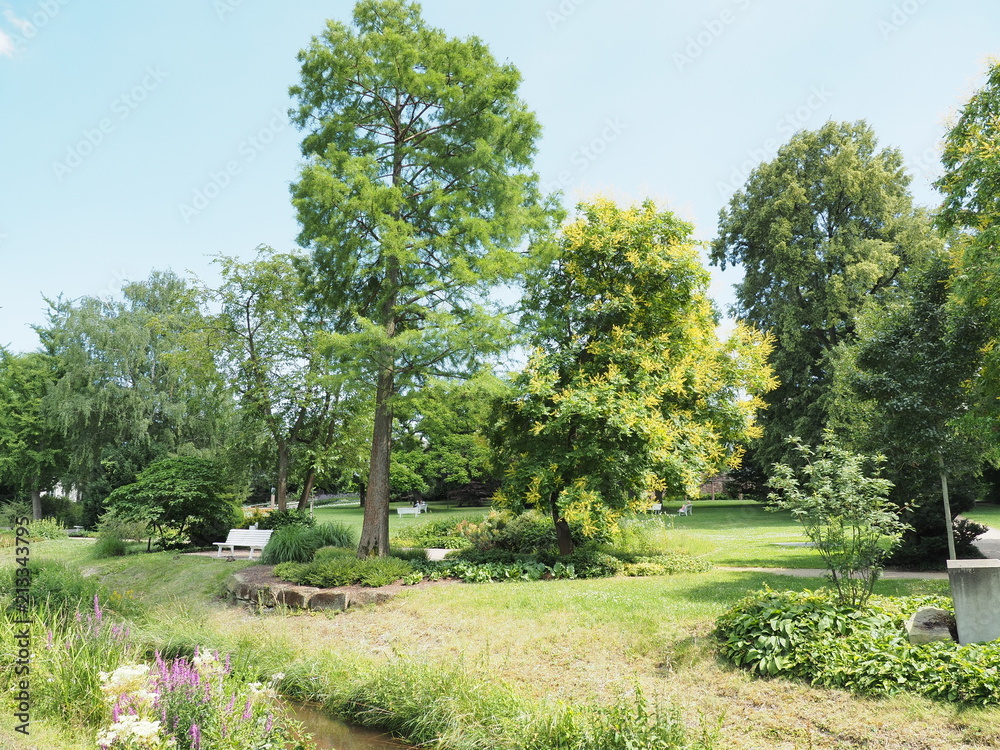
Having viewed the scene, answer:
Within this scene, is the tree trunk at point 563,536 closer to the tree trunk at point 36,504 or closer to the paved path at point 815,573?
the paved path at point 815,573

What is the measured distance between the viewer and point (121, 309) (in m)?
28.0

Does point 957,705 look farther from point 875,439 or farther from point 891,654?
point 875,439

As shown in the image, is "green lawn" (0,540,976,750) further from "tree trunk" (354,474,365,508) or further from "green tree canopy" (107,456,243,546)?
"tree trunk" (354,474,365,508)

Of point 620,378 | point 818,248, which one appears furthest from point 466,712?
point 818,248

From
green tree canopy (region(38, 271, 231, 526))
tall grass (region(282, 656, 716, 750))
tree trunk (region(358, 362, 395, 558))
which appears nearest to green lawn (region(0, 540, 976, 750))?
tall grass (region(282, 656, 716, 750))

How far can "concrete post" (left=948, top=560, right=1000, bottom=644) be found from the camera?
5895 mm

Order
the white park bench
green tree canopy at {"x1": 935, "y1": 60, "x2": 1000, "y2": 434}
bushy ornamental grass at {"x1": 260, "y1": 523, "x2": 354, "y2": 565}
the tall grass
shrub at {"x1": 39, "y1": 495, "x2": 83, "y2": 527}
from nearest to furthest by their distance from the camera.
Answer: the tall grass
green tree canopy at {"x1": 935, "y1": 60, "x2": 1000, "y2": 434}
bushy ornamental grass at {"x1": 260, "y1": 523, "x2": 354, "y2": 565}
the white park bench
shrub at {"x1": 39, "y1": 495, "x2": 83, "y2": 527}

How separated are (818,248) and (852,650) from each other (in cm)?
2414

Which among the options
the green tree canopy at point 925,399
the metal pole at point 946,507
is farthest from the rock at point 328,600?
the metal pole at point 946,507

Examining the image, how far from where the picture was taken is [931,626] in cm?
607

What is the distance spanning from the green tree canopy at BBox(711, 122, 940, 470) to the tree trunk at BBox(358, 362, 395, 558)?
1765 centimetres

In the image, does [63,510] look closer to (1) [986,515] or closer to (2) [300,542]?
(2) [300,542]

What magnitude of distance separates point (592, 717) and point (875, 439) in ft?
32.2

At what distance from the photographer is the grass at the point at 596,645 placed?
16.2 ft
